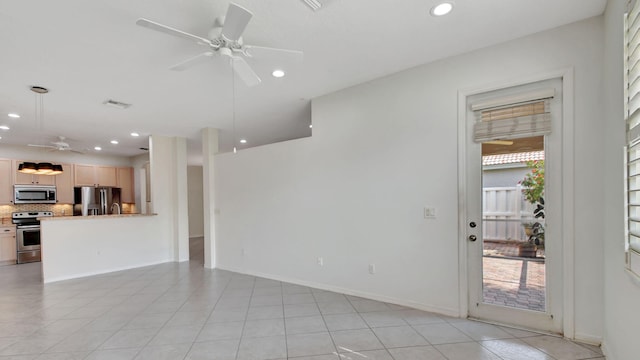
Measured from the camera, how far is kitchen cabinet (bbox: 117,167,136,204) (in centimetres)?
847

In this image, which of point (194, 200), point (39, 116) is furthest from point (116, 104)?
point (194, 200)

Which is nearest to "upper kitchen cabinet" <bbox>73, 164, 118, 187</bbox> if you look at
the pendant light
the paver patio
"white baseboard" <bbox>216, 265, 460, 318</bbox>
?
Answer: the pendant light

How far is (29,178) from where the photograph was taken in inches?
270

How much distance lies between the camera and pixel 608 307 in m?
2.26

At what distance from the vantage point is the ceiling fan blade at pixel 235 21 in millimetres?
1836

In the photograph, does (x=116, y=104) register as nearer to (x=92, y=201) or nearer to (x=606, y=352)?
(x=92, y=201)

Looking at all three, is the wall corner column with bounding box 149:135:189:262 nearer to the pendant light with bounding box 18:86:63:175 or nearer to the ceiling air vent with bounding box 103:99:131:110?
the pendant light with bounding box 18:86:63:175

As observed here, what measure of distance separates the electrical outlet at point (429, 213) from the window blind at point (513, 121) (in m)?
0.86

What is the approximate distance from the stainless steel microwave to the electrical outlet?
867 cm

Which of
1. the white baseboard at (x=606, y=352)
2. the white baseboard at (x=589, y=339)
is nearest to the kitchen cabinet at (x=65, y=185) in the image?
the white baseboard at (x=589, y=339)

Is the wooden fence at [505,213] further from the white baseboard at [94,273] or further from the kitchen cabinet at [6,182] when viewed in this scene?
the kitchen cabinet at [6,182]

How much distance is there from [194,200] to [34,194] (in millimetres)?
4216

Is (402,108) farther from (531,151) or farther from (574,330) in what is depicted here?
(574,330)

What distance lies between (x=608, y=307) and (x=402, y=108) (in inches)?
99.7
